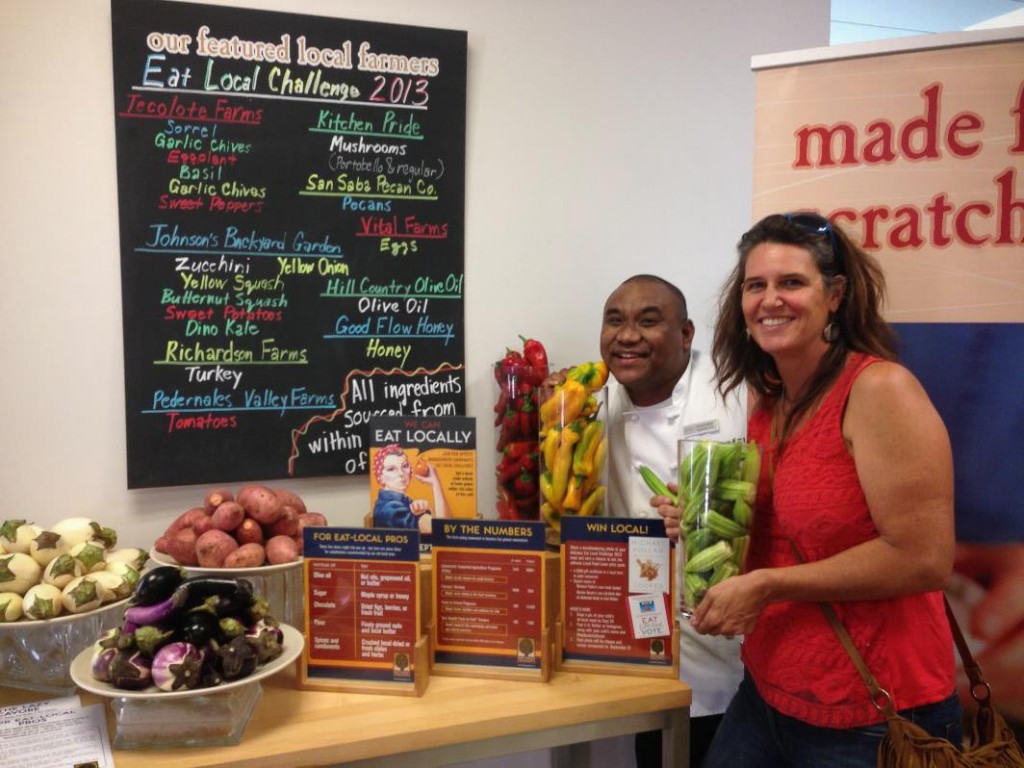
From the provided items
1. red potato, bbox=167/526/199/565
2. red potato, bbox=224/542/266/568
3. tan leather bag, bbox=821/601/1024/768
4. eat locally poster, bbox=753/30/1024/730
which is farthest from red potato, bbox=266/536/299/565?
eat locally poster, bbox=753/30/1024/730

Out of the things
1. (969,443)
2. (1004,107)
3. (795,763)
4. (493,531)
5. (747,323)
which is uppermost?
(1004,107)

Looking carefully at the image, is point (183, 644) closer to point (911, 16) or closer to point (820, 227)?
point (820, 227)

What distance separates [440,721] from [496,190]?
4.89 ft

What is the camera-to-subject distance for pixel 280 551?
175 cm

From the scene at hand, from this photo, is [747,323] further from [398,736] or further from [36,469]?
[36,469]

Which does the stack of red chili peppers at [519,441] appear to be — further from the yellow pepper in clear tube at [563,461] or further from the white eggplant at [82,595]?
the white eggplant at [82,595]

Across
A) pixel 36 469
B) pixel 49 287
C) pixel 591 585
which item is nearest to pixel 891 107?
pixel 591 585

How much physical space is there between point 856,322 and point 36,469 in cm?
191

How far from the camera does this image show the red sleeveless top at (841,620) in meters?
1.39

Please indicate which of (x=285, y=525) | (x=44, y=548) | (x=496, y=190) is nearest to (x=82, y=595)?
(x=44, y=548)

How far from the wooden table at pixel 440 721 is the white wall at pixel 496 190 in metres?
0.69

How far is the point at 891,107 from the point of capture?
1.88 metres

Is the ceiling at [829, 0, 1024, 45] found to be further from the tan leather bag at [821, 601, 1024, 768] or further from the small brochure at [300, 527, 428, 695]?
the small brochure at [300, 527, 428, 695]

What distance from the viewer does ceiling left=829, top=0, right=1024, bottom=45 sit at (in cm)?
379
